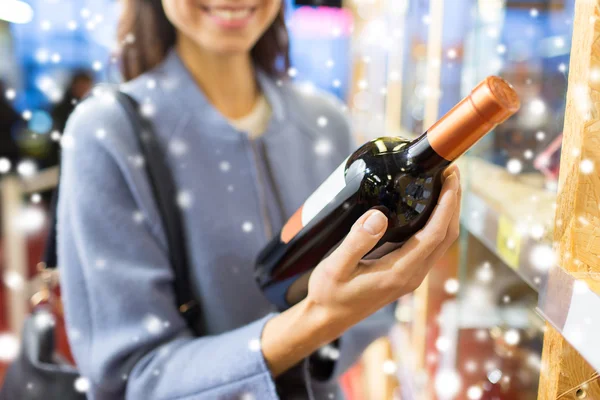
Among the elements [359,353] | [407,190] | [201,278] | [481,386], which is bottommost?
[481,386]

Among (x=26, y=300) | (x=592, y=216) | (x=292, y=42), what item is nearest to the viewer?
(x=592, y=216)

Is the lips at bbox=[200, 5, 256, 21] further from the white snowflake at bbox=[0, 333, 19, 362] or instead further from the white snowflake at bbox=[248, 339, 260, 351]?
the white snowflake at bbox=[0, 333, 19, 362]

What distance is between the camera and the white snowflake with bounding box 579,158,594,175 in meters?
0.37

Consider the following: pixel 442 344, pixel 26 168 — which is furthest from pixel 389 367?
pixel 26 168

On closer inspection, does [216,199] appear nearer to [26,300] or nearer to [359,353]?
[359,353]

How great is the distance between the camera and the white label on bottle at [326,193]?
0.48 m

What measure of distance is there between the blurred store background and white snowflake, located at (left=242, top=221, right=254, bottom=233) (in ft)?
0.61

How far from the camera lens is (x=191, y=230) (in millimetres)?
705

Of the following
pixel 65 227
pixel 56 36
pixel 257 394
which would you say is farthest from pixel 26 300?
pixel 257 394

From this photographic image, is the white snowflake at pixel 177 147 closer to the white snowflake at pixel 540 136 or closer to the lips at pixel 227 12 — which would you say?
the lips at pixel 227 12

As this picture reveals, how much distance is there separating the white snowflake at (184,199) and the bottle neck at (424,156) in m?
0.36

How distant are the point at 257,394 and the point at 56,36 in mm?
1704

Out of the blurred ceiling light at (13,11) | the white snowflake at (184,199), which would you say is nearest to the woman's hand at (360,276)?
the white snowflake at (184,199)

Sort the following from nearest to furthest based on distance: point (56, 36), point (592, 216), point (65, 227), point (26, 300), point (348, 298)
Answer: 1. point (592, 216)
2. point (348, 298)
3. point (65, 227)
4. point (56, 36)
5. point (26, 300)
